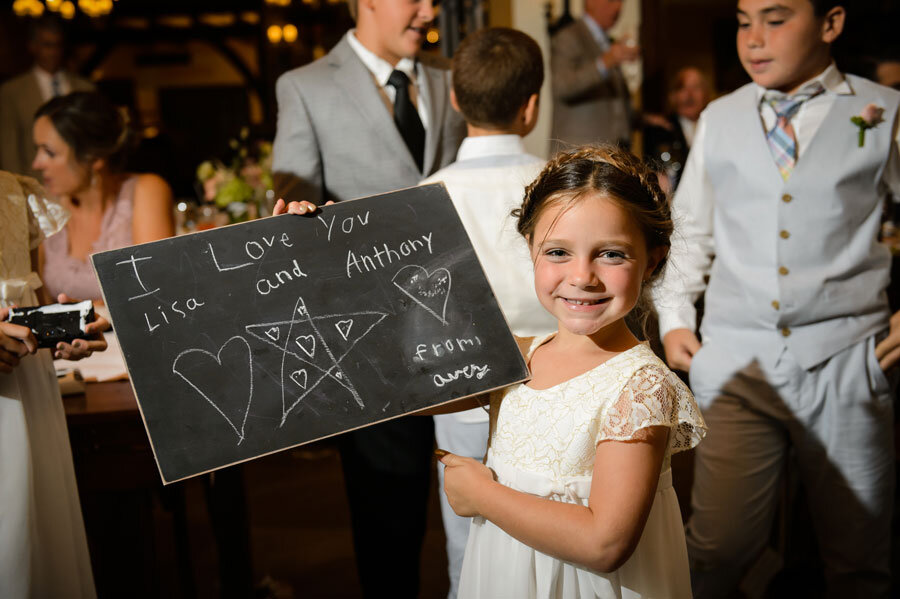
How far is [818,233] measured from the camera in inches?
69.9

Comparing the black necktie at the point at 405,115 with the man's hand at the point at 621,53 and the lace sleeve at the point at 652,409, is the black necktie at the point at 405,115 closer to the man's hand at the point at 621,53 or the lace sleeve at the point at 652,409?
the lace sleeve at the point at 652,409

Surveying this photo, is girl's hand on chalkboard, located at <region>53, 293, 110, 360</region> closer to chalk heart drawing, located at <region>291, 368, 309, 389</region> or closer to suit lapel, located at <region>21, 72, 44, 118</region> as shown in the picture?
Answer: chalk heart drawing, located at <region>291, 368, 309, 389</region>

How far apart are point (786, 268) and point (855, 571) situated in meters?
0.77

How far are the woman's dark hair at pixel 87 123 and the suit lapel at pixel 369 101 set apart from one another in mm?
860

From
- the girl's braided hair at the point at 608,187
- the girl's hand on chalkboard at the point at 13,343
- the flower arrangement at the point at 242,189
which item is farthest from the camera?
the flower arrangement at the point at 242,189

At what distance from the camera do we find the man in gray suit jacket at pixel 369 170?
2.18 meters

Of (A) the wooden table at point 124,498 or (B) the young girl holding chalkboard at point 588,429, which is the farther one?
(A) the wooden table at point 124,498

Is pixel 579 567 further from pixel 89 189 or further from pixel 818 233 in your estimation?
pixel 89 189

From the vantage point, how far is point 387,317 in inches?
52.2

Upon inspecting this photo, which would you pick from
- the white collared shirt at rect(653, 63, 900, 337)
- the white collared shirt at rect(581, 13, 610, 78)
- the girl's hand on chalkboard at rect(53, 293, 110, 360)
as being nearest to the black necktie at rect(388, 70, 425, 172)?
the white collared shirt at rect(653, 63, 900, 337)

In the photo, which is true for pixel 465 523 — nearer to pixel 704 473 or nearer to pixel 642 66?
pixel 704 473

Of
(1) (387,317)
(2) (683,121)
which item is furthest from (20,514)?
(2) (683,121)

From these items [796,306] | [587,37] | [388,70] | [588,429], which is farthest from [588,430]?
[587,37]

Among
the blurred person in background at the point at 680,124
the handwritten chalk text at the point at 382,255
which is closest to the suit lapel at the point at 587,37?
the blurred person in background at the point at 680,124
